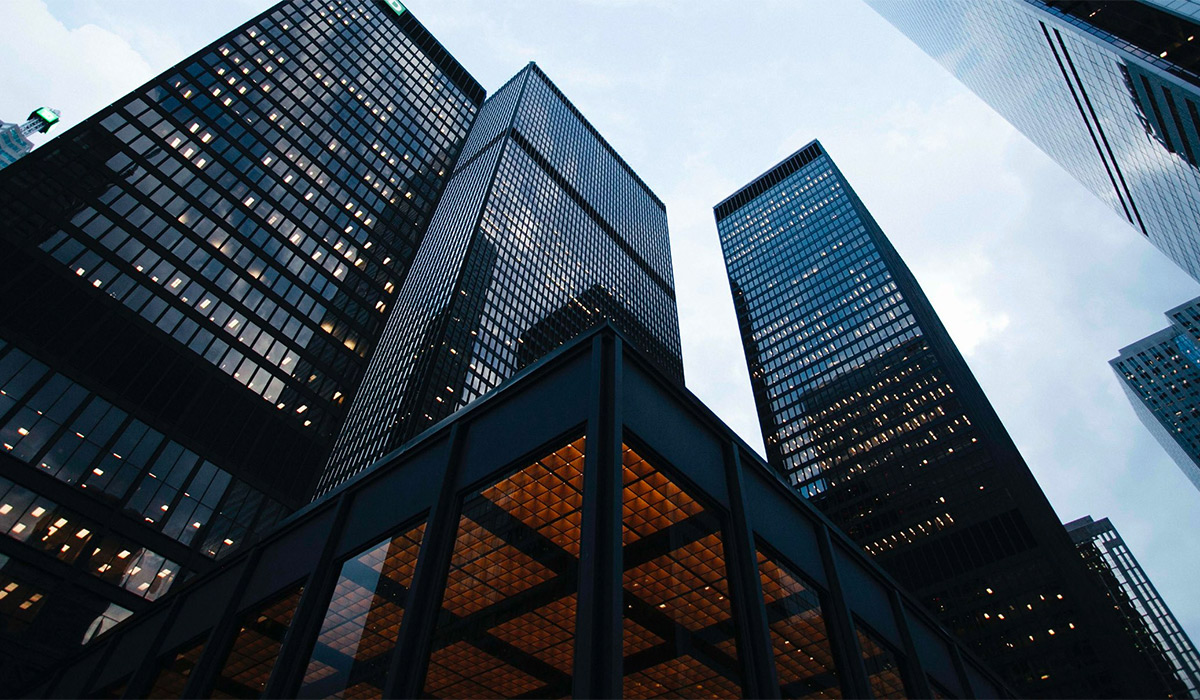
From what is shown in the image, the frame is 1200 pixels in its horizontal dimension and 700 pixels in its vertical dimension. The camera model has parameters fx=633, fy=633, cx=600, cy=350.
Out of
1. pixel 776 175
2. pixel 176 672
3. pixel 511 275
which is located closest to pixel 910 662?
pixel 176 672

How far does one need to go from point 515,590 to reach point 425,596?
1948mm

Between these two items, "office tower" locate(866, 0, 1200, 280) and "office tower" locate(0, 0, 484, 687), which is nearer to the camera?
"office tower" locate(0, 0, 484, 687)

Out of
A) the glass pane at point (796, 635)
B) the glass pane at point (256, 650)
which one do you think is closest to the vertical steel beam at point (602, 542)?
the glass pane at point (796, 635)

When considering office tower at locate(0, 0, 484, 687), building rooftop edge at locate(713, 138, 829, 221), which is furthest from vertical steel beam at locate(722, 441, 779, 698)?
building rooftop edge at locate(713, 138, 829, 221)

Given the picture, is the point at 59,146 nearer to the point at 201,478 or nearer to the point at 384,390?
the point at 201,478

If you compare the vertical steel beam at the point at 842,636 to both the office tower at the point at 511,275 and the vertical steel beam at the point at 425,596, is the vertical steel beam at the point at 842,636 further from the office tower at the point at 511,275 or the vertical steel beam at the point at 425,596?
the office tower at the point at 511,275

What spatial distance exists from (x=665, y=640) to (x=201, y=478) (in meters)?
52.7

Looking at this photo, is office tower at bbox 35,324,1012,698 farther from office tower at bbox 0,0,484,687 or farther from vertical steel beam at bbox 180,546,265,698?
office tower at bbox 0,0,484,687

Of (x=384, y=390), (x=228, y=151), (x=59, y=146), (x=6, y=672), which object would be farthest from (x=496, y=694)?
(x=384, y=390)

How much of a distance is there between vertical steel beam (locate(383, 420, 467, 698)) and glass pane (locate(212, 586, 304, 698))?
5600 mm

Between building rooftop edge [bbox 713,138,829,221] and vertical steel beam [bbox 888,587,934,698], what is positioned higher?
building rooftop edge [bbox 713,138,829,221]

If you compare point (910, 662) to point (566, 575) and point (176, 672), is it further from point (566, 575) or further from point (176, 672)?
point (176, 672)

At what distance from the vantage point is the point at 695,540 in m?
13.7

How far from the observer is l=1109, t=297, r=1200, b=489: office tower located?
164m
